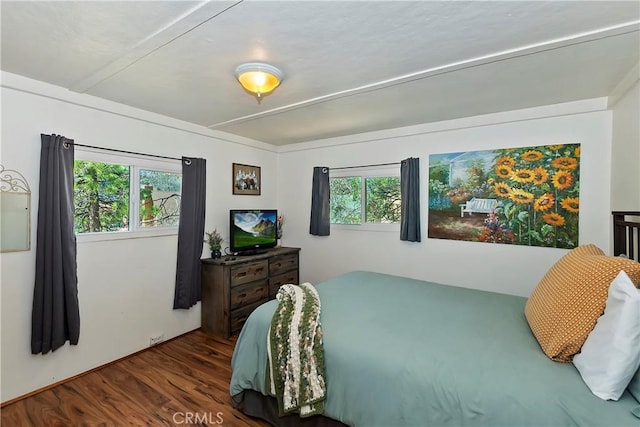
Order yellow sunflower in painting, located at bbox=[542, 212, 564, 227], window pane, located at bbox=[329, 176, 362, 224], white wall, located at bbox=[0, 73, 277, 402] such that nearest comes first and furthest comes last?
white wall, located at bbox=[0, 73, 277, 402]
yellow sunflower in painting, located at bbox=[542, 212, 564, 227]
window pane, located at bbox=[329, 176, 362, 224]

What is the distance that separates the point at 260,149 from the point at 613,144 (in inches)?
154

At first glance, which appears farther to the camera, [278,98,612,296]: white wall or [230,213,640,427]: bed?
[278,98,612,296]: white wall

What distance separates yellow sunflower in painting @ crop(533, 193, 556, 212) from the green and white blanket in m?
2.47

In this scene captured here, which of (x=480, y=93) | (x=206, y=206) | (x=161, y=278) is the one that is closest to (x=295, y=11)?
(x=480, y=93)

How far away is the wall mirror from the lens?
212 cm

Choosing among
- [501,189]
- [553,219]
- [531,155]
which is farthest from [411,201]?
[553,219]

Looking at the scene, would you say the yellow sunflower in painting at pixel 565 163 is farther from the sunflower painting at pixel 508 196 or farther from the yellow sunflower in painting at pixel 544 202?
the yellow sunflower in painting at pixel 544 202

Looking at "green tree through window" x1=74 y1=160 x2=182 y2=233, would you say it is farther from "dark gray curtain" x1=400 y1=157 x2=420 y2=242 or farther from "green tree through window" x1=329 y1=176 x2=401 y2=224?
"dark gray curtain" x1=400 y1=157 x2=420 y2=242

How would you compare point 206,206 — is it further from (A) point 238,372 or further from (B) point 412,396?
(B) point 412,396

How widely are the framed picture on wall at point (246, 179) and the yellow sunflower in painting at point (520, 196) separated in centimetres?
317

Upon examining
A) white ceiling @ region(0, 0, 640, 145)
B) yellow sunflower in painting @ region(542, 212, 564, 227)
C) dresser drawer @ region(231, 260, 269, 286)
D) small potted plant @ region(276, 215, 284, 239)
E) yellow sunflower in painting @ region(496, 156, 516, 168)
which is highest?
white ceiling @ region(0, 0, 640, 145)

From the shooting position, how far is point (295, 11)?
1456 mm

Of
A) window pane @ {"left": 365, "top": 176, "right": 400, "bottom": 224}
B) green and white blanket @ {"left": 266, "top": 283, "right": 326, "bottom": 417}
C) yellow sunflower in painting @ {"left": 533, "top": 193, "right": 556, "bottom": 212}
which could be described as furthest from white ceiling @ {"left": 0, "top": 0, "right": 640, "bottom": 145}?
green and white blanket @ {"left": 266, "top": 283, "right": 326, "bottom": 417}

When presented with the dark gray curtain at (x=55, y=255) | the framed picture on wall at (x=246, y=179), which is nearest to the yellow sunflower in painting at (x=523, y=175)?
the framed picture on wall at (x=246, y=179)
